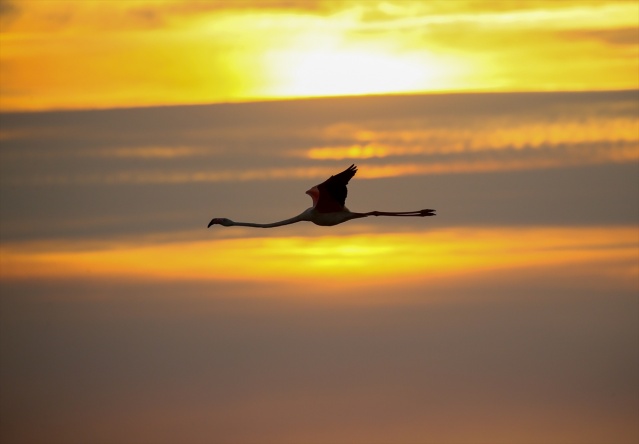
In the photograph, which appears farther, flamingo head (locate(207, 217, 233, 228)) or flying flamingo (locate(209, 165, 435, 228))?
flamingo head (locate(207, 217, 233, 228))

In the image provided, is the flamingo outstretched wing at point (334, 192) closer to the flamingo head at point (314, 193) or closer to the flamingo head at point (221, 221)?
the flamingo head at point (314, 193)

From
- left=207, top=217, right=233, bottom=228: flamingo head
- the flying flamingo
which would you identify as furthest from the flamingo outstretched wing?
left=207, top=217, right=233, bottom=228: flamingo head

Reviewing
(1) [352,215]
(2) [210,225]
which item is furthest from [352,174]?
(2) [210,225]

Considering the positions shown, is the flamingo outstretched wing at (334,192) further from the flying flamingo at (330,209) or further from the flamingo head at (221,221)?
the flamingo head at (221,221)

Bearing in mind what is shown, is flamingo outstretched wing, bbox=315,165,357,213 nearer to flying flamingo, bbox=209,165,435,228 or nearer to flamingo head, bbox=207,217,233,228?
flying flamingo, bbox=209,165,435,228

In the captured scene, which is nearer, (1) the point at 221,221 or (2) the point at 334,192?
(2) the point at 334,192

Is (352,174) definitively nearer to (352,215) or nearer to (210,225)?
(352,215)

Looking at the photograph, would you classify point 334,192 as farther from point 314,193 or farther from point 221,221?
point 221,221

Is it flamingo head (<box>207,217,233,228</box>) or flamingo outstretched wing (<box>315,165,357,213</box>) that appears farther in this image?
flamingo head (<box>207,217,233,228</box>)

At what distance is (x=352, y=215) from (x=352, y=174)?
3.33 meters

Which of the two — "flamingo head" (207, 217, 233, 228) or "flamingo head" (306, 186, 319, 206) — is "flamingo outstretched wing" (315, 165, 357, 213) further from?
"flamingo head" (207, 217, 233, 228)

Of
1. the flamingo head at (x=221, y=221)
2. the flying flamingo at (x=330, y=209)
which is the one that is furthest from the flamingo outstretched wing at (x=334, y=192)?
the flamingo head at (x=221, y=221)

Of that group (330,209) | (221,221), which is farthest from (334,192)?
(221,221)

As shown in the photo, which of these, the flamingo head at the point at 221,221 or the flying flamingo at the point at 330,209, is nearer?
the flying flamingo at the point at 330,209
